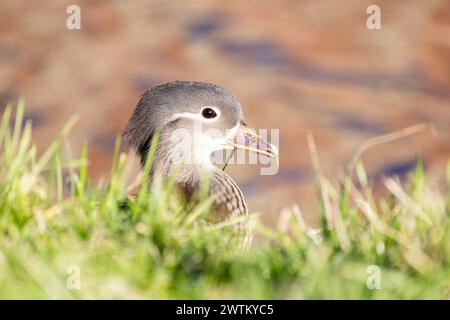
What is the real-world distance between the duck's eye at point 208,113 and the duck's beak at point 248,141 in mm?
188

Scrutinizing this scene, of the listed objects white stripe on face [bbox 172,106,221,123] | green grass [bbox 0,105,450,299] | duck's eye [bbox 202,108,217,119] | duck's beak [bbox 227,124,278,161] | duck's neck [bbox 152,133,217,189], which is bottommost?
green grass [bbox 0,105,450,299]

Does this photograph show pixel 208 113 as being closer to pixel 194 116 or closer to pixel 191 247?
pixel 194 116

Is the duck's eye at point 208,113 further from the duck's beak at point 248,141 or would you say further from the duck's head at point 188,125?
the duck's beak at point 248,141

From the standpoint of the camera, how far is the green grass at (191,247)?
2.99 m

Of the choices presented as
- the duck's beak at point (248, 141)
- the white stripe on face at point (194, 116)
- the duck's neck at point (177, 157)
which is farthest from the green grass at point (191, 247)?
the duck's beak at point (248, 141)

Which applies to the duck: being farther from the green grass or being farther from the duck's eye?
the green grass

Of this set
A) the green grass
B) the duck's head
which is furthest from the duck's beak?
the green grass

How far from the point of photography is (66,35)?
12.1m

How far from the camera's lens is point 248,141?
17.3 ft

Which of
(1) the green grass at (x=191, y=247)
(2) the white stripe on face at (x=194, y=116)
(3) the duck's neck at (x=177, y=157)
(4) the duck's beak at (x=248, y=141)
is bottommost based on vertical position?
(1) the green grass at (x=191, y=247)

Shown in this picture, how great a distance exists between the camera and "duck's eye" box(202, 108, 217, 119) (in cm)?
514

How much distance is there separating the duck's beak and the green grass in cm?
147

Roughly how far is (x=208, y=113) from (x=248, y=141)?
0.30 m
